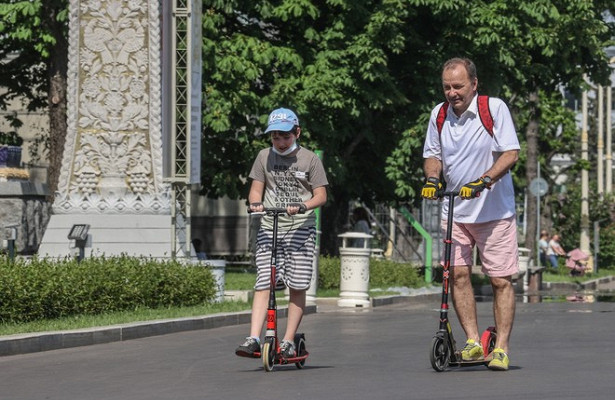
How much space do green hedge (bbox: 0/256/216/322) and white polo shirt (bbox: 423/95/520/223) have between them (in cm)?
620

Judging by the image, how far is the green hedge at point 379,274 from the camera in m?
28.8

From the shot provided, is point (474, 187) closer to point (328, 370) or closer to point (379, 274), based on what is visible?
point (328, 370)

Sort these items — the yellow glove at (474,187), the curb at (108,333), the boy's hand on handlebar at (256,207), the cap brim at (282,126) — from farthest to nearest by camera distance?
the curb at (108,333) → the cap brim at (282,126) → the boy's hand on handlebar at (256,207) → the yellow glove at (474,187)

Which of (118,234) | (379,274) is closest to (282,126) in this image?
(118,234)

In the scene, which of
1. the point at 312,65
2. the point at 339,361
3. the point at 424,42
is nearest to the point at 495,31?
the point at 424,42

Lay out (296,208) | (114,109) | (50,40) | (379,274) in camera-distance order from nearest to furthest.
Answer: (296,208)
(114,109)
(50,40)
(379,274)

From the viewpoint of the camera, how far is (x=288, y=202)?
11.6m

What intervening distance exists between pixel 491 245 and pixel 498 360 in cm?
78

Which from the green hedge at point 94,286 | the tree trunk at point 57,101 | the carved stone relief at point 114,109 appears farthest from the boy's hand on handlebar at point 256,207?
the tree trunk at point 57,101

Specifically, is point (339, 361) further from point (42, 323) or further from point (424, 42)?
point (424, 42)

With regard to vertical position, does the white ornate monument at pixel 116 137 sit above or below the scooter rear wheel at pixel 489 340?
above

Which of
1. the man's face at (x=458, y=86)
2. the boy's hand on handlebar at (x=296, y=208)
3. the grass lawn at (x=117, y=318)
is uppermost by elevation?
the man's face at (x=458, y=86)

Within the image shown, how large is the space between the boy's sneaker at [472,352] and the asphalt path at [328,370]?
4.4 inches

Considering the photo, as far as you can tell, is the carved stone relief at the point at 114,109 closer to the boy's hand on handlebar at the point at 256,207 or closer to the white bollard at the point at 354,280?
the white bollard at the point at 354,280
